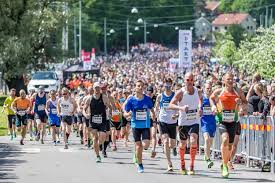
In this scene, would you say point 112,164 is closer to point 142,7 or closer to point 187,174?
point 187,174

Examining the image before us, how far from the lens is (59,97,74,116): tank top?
82.0 feet

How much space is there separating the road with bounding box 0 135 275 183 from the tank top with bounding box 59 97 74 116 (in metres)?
1.27

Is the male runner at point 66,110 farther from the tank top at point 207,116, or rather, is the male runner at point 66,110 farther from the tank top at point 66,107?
the tank top at point 207,116

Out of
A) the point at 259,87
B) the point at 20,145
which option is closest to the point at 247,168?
the point at 259,87

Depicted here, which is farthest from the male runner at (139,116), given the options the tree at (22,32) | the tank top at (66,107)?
the tree at (22,32)

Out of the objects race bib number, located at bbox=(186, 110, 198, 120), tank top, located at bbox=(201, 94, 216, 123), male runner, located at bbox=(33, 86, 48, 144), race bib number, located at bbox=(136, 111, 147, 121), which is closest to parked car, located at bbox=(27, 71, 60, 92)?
male runner, located at bbox=(33, 86, 48, 144)

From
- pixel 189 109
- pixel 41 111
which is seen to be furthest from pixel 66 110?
pixel 189 109

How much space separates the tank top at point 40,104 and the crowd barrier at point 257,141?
9.55m

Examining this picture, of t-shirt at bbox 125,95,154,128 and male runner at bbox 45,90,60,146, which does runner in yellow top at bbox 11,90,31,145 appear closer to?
male runner at bbox 45,90,60,146

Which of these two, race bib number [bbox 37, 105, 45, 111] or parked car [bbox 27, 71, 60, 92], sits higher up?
parked car [bbox 27, 71, 60, 92]

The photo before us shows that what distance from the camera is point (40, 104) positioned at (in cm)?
2745

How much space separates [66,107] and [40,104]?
8.68 ft

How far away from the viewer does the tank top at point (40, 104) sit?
27.3m

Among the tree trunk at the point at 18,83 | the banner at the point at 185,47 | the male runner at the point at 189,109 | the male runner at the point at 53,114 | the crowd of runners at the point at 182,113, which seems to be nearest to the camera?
the crowd of runners at the point at 182,113
